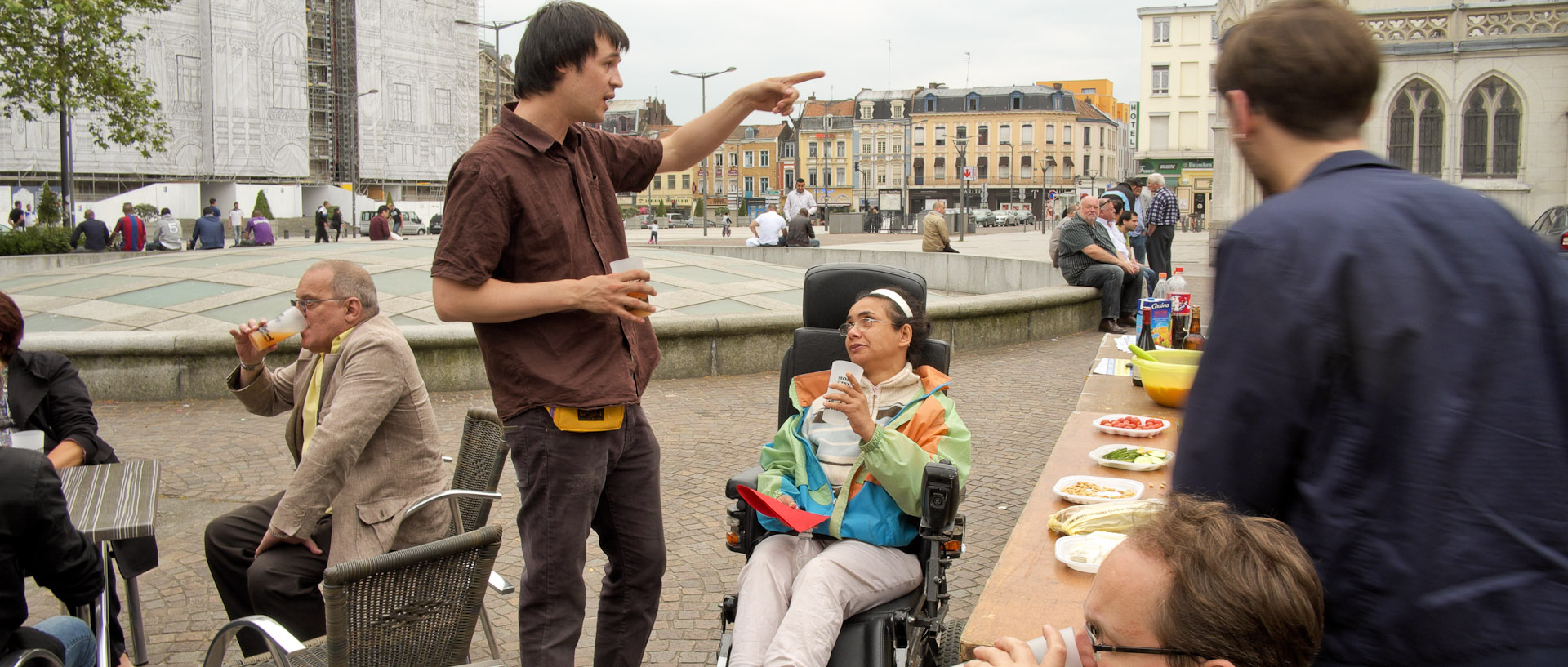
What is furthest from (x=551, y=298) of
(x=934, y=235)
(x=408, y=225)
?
(x=408, y=225)

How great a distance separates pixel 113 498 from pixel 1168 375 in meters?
4.03

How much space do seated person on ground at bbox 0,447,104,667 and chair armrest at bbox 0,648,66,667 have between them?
0.03m

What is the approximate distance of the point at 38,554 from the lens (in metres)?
2.84

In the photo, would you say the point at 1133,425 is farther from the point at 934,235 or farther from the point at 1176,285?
the point at 934,235

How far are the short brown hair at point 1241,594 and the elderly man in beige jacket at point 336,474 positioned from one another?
2.74 m

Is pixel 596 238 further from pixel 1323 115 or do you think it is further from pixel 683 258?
pixel 683 258

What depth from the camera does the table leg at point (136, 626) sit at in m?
3.98

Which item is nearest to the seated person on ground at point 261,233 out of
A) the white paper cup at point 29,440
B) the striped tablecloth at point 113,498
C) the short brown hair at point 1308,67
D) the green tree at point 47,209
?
the green tree at point 47,209

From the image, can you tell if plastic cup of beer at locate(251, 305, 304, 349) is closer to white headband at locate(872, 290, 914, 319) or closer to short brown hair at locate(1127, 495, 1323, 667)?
white headband at locate(872, 290, 914, 319)

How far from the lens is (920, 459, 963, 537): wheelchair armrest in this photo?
3.24 m

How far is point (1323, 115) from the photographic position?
4.96ft

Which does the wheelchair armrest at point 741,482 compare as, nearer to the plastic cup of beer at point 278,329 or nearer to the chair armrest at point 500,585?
the chair armrest at point 500,585

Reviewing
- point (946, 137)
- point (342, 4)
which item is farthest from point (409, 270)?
point (946, 137)

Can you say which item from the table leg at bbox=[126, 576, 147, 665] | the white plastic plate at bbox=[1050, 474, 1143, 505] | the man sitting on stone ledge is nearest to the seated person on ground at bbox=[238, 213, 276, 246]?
the man sitting on stone ledge
